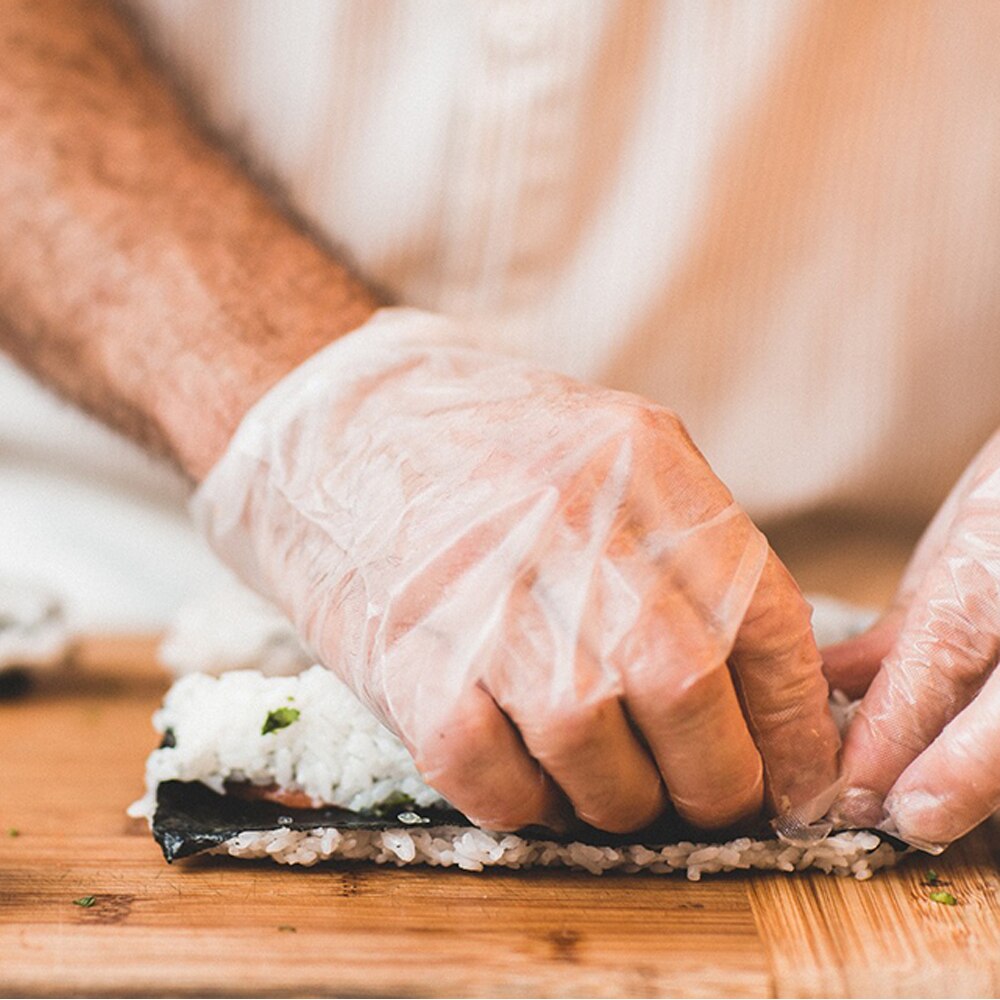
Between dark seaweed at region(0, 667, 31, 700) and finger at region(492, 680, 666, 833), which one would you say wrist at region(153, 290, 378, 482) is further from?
finger at region(492, 680, 666, 833)

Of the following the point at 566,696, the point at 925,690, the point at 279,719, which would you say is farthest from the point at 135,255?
the point at 925,690

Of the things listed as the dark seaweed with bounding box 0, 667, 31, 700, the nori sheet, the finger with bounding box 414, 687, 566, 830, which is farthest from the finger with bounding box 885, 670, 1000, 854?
the dark seaweed with bounding box 0, 667, 31, 700

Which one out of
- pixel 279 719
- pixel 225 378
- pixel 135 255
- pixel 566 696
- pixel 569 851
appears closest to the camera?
pixel 566 696

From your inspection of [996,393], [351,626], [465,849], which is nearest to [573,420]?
[351,626]

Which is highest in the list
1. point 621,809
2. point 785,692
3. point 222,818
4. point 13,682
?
point 785,692

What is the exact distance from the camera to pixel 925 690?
1021 millimetres

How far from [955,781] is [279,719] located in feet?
1.77

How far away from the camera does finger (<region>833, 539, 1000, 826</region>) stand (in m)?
1.02

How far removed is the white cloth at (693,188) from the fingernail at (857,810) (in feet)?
1.88

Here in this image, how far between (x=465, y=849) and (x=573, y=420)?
1.11 ft

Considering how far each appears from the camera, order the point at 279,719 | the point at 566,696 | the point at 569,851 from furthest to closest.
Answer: the point at 279,719 → the point at 569,851 → the point at 566,696

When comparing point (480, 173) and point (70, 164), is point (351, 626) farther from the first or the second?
point (70, 164)

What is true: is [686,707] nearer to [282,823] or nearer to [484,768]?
[484,768]

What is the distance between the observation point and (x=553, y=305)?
150cm
